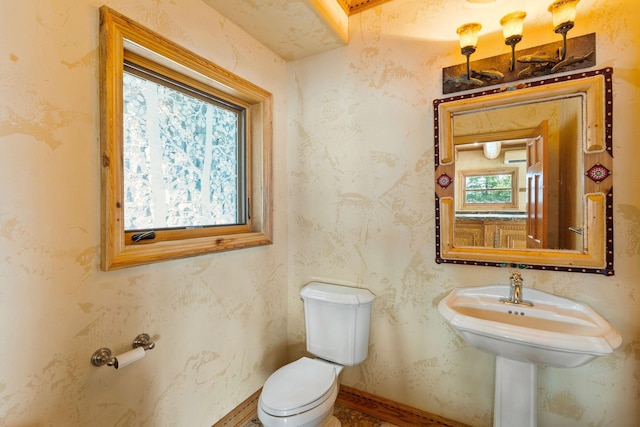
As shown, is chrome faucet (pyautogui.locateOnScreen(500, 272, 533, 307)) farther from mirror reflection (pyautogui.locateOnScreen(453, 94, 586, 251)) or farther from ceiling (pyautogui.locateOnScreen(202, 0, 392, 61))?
ceiling (pyautogui.locateOnScreen(202, 0, 392, 61))

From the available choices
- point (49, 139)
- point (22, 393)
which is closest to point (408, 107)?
point (49, 139)

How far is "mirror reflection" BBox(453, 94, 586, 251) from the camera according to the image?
1.27m

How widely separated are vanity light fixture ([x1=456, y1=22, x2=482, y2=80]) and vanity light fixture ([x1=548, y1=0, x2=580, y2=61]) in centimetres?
27

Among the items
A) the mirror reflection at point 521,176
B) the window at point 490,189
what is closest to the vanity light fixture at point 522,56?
the mirror reflection at point 521,176

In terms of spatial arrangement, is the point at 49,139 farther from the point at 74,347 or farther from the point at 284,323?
the point at 284,323

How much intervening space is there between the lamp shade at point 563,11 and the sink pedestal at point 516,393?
4.65 feet

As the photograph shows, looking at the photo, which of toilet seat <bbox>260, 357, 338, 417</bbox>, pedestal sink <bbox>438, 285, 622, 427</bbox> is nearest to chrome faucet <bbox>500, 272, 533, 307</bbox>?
pedestal sink <bbox>438, 285, 622, 427</bbox>

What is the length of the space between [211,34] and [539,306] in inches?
80.6

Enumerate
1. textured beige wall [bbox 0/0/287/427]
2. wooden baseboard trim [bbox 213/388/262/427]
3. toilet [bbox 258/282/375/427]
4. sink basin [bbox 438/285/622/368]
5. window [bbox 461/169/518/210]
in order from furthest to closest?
wooden baseboard trim [bbox 213/388/262/427] < window [bbox 461/169/518/210] < toilet [bbox 258/282/375/427] < sink basin [bbox 438/285/622/368] < textured beige wall [bbox 0/0/287/427]

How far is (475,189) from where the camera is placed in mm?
1441

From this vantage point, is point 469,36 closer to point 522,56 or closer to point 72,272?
point 522,56

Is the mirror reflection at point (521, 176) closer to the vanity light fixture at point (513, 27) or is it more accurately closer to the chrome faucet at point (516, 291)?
the chrome faucet at point (516, 291)

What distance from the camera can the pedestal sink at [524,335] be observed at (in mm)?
975

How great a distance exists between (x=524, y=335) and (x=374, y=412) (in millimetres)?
1082
